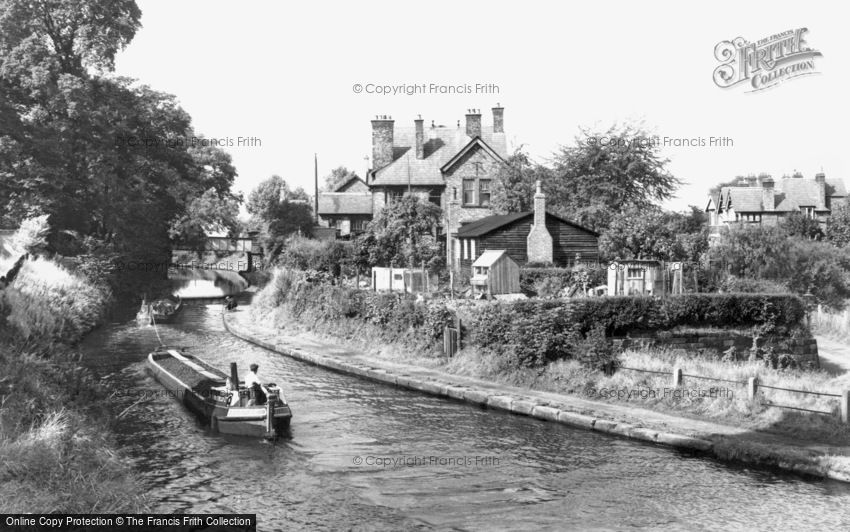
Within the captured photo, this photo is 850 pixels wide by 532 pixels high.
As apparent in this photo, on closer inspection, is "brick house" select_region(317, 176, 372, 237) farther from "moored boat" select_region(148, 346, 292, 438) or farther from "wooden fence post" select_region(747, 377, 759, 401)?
"wooden fence post" select_region(747, 377, 759, 401)

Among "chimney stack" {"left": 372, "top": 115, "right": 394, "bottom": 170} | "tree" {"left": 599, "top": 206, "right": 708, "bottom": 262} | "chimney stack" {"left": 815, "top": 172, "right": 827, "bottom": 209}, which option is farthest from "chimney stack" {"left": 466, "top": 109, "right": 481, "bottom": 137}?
"chimney stack" {"left": 815, "top": 172, "right": 827, "bottom": 209}

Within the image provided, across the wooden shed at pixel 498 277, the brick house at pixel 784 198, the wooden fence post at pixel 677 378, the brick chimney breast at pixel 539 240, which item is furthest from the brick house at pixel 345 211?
the wooden fence post at pixel 677 378

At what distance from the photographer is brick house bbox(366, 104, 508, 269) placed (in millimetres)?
54438

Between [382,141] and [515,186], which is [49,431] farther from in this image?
[382,141]

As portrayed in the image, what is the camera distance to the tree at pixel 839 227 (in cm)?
6561

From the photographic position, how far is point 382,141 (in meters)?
58.2

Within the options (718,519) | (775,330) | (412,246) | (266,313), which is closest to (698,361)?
(775,330)

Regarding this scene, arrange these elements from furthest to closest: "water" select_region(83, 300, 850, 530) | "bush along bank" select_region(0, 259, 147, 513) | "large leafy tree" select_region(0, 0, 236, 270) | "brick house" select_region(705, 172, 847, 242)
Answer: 1. "brick house" select_region(705, 172, 847, 242)
2. "large leafy tree" select_region(0, 0, 236, 270)
3. "water" select_region(83, 300, 850, 530)
4. "bush along bank" select_region(0, 259, 147, 513)

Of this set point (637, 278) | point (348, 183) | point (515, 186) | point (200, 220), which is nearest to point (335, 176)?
point (348, 183)

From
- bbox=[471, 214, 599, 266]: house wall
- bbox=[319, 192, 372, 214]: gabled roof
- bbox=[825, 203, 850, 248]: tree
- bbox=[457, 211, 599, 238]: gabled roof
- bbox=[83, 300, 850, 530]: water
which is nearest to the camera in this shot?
bbox=[83, 300, 850, 530]: water

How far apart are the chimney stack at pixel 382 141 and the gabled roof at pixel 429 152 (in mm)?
810

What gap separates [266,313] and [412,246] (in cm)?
925

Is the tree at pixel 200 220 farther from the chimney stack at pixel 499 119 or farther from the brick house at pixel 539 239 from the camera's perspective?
the brick house at pixel 539 239

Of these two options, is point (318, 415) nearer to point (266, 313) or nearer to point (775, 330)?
point (775, 330)
